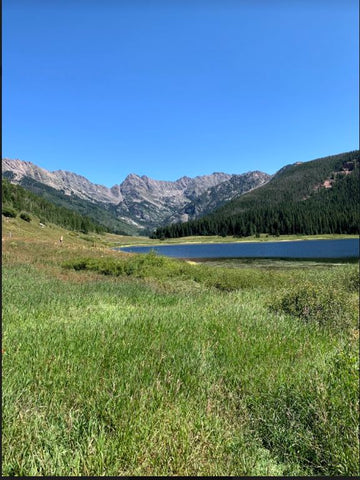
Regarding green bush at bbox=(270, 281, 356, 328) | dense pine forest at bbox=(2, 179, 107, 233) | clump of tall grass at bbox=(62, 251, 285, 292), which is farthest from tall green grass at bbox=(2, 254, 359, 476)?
dense pine forest at bbox=(2, 179, 107, 233)

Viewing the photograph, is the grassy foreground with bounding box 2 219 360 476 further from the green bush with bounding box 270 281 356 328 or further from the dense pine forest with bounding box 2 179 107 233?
the dense pine forest with bounding box 2 179 107 233

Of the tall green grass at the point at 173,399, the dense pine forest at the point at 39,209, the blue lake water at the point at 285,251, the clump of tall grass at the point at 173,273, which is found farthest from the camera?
the dense pine forest at the point at 39,209

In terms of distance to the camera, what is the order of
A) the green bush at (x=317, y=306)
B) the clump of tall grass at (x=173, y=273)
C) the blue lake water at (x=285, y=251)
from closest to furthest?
the green bush at (x=317, y=306) → the clump of tall grass at (x=173, y=273) → the blue lake water at (x=285, y=251)

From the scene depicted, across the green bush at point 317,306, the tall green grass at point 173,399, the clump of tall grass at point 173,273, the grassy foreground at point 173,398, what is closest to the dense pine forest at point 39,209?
the clump of tall grass at point 173,273

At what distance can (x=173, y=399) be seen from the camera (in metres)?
5.88

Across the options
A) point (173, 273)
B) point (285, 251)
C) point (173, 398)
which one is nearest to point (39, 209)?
point (285, 251)

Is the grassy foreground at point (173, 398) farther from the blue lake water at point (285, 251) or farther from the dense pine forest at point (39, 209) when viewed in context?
the dense pine forest at point (39, 209)

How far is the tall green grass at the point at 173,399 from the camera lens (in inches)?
175

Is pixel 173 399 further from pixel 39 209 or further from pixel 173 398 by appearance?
pixel 39 209

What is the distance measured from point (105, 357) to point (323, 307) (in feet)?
34.6

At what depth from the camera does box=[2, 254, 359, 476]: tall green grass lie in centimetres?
445

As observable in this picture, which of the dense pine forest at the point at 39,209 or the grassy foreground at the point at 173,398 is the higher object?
the dense pine forest at the point at 39,209

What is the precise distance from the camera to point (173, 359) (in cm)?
746

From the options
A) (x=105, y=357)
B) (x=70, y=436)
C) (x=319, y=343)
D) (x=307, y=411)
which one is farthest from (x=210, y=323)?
(x=70, y=436)
